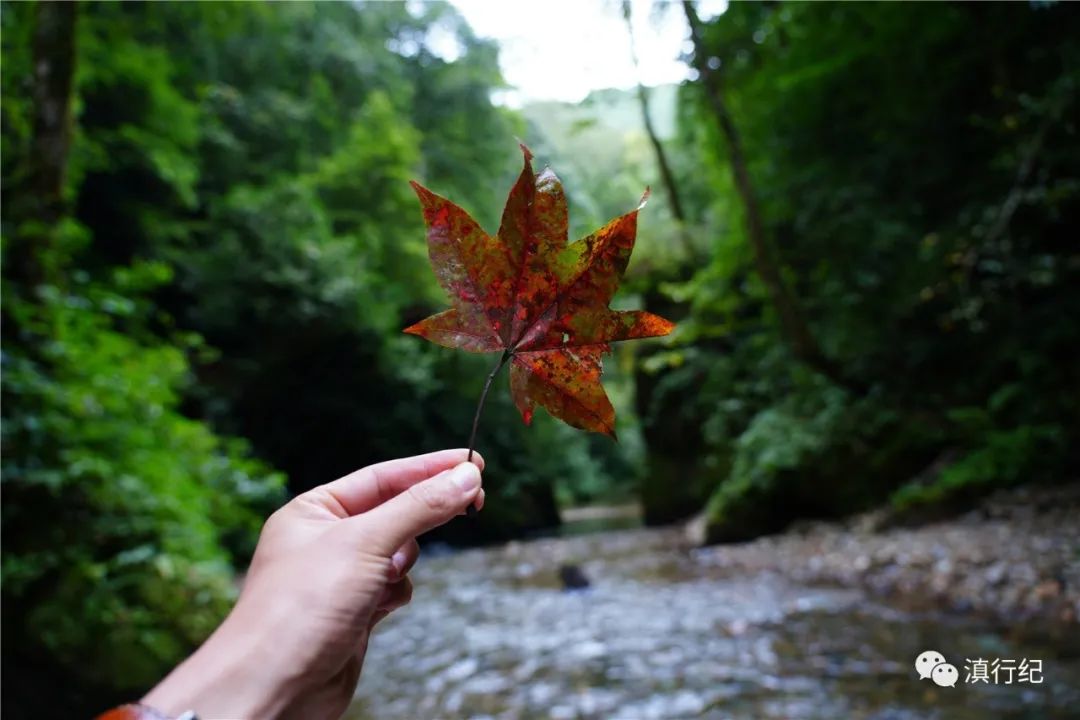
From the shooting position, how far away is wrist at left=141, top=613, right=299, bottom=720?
642mm

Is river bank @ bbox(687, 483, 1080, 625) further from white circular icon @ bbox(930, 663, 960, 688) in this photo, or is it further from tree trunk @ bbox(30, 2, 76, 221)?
tree trunk @ bbox(30, 2, 76, 221)

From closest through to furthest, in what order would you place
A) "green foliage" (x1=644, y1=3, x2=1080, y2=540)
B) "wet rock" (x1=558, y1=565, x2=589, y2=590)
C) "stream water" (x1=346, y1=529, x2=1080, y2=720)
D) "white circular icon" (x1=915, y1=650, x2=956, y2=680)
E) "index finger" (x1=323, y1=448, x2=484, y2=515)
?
"index finger" (x1=323, y1=448, x2=484, y2=515) → "stream water" (x1=346, y1=529, x2=1080, y2=720) → "white circular icon" (x1=915, y1=650, x2=956, y2=680) → "green foliage" (x1=644, y1=3, x2=1080, y2=540) → "wet rock" (x1=558, y1=565, x2=589, y2=590)

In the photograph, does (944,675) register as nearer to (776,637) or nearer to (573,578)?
(776,637)

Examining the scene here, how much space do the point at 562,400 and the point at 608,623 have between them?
340cm

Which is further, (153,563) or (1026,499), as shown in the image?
(1026,499)

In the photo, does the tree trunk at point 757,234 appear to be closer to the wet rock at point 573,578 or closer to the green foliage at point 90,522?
the wet rock at point 573,578

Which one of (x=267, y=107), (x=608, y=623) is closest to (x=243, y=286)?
(x=267, y=107)

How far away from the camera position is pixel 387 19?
1155 cm

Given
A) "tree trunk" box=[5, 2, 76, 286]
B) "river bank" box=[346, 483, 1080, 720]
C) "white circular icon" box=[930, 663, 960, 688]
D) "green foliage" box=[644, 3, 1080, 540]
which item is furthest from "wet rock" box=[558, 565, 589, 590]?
"tree trunk" box=[5, 2, 76, 286]

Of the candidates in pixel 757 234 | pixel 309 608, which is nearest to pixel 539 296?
pixel 309 608

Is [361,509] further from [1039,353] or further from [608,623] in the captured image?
[1039,353]

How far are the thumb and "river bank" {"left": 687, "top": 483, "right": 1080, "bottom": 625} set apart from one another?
119 inches

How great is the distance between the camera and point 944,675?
7.65 feet

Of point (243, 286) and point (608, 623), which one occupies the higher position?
point (243, 286)
